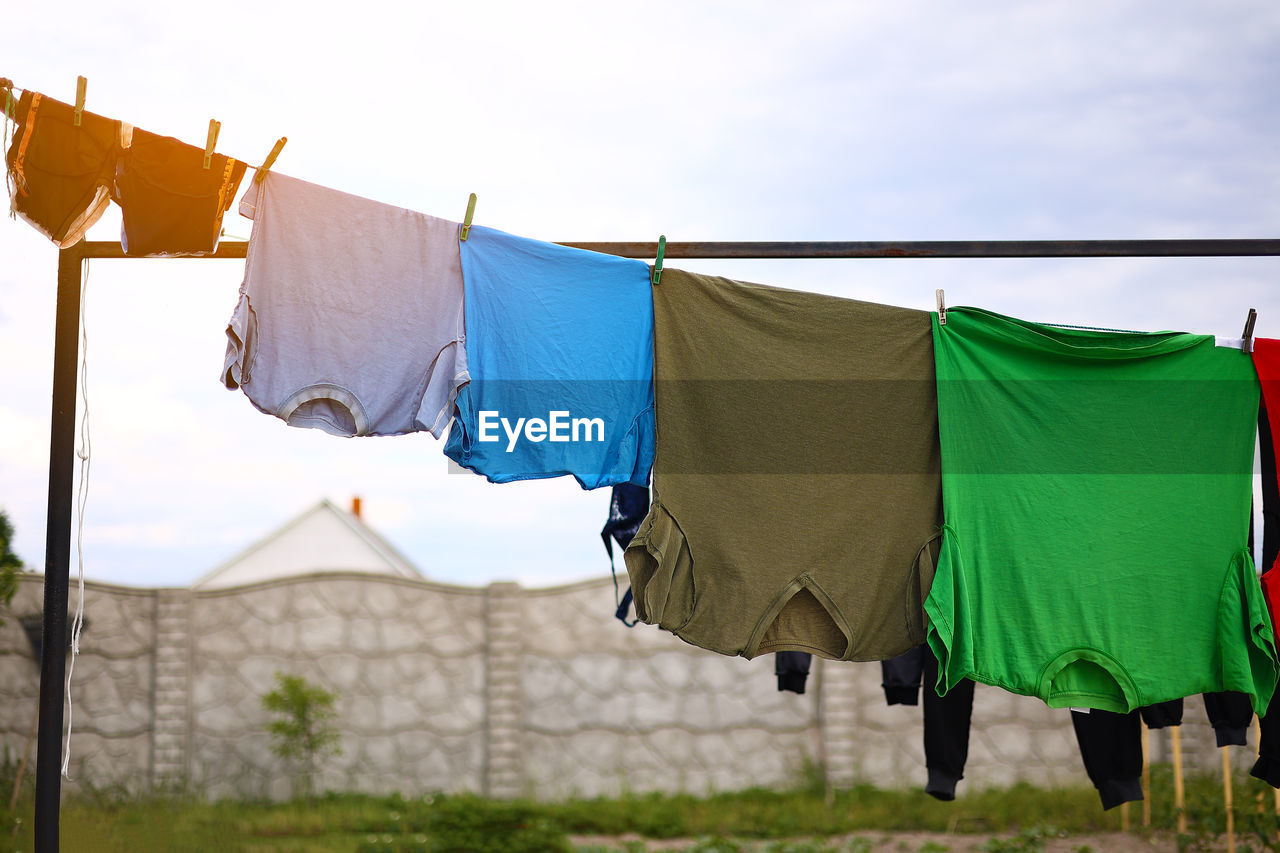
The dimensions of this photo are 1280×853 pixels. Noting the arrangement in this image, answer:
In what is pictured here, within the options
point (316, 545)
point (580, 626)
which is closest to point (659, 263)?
point (580, 626)

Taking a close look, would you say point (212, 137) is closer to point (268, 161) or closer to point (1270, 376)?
point (268, 161)

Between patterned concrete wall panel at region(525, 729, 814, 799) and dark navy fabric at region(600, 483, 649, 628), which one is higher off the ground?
dark navy fabric at region(600, 483, 649, 628)

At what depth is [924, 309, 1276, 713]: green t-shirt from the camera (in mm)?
2426

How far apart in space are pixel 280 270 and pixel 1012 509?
76.1 inches

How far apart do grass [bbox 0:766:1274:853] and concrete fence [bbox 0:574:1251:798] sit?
140 mm

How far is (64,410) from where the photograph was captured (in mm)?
2484

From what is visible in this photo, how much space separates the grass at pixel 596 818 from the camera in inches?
214

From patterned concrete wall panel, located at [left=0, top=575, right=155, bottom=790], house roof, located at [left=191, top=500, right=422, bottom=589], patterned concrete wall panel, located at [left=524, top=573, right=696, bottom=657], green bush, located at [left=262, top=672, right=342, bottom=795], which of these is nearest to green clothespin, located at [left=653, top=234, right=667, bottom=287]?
patterned concrete wall panel, located at [left=524, top=573, right=696, bottom=657]

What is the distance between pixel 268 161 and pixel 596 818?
4768mm

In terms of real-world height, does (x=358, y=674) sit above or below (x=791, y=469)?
below

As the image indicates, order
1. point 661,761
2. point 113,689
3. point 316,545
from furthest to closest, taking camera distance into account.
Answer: point 316,545 → point 661,761 → point 113,689

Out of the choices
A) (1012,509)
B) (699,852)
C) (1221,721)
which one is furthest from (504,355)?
(699,852)

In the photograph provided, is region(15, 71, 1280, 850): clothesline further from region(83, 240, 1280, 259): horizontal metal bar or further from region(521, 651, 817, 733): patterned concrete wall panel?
region(521, 651, 817, 733): patterned concrete wall panel

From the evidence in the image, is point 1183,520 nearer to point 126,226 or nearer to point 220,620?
point 126,226
